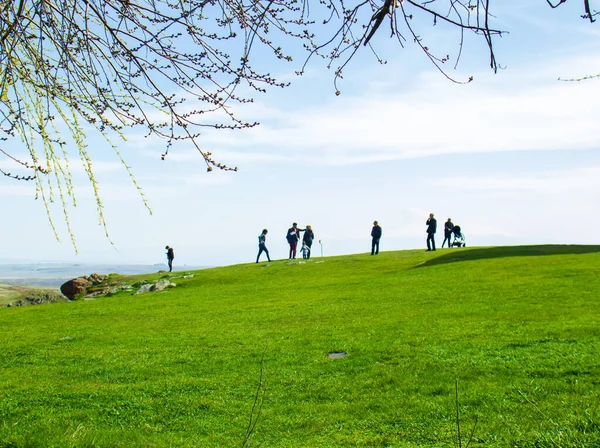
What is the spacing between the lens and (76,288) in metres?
39.8

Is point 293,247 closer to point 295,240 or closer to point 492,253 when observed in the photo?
point 295,240

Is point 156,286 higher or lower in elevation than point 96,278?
lower

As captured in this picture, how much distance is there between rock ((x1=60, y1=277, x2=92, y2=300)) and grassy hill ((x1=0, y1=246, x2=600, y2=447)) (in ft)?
52.4

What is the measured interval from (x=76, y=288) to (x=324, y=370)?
32391 mm

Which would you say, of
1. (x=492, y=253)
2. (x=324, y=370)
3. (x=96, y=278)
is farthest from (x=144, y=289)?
(x=324, y=370)

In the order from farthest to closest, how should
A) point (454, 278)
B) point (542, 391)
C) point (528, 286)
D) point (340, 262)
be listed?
point (340, 262), point (454, 278), point (528, 286), point (542, 391)

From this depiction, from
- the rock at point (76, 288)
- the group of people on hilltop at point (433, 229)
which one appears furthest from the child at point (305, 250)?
the rock at point (76, 288)

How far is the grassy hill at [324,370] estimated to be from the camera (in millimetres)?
7965

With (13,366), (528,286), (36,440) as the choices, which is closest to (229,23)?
(36,440)

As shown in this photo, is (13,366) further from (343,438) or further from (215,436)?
(343,438)

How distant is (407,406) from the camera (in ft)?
29.7

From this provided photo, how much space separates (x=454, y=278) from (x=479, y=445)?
17.8 metres

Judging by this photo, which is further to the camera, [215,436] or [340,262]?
[340,262]

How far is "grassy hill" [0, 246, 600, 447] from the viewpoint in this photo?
7965 millimetres
